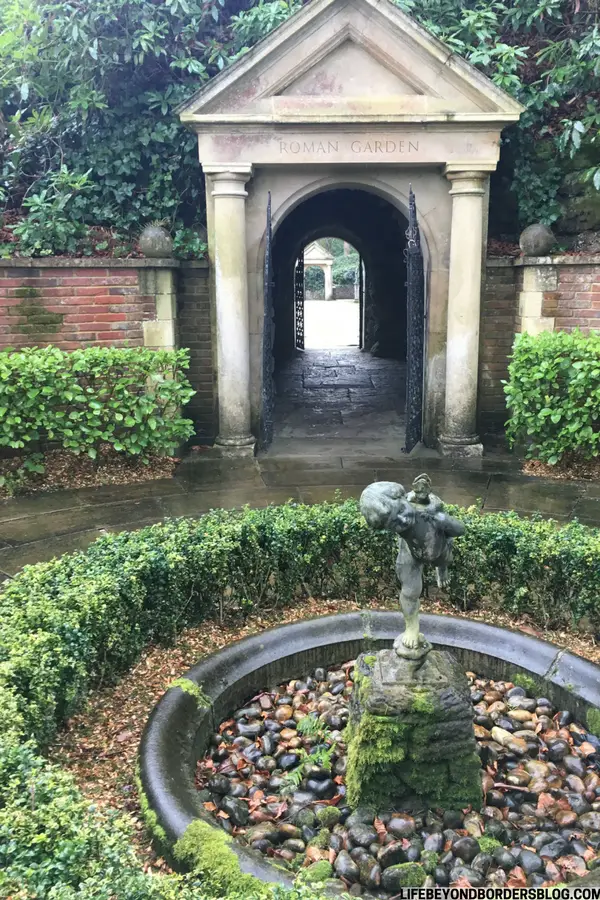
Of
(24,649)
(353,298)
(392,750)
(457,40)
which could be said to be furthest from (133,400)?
(353,298)

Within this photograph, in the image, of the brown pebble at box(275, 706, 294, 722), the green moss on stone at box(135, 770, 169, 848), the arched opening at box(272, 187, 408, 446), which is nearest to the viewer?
the green moss on stone at box(135, 770, 169, 848)

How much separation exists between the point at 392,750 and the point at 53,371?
5019 mm

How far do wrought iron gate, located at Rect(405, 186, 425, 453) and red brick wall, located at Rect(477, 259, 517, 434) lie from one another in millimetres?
693

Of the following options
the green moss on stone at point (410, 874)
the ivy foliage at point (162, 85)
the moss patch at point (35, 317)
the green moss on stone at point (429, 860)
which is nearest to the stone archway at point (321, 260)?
the ivy foliage at point (162, 85)

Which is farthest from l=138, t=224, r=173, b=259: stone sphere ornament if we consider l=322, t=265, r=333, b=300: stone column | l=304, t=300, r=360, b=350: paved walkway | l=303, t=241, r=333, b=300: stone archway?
l=322, t=265, r=333, b=300: stone column

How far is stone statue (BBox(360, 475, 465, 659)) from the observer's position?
2629mm

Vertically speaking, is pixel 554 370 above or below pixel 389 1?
below

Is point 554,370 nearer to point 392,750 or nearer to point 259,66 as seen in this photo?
point 259,66

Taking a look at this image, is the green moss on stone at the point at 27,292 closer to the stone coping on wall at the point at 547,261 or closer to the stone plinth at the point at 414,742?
the stone coping on wall at the point at 547,261

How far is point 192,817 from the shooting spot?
2471mm

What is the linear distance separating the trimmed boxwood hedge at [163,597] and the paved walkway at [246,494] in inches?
56.5

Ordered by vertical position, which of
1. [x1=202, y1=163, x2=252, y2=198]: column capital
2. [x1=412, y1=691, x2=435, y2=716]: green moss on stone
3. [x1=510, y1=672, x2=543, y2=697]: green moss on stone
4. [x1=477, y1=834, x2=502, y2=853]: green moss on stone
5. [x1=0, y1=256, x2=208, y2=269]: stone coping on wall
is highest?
[x1=202, y1=163, x2=252, y2=198]: column capital

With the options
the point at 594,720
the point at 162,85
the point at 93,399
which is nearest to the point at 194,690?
the point at 594,720

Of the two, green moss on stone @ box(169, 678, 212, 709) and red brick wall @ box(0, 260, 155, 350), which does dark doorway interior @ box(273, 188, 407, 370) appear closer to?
red brick wall @ box(0, 260, 155, 350)
